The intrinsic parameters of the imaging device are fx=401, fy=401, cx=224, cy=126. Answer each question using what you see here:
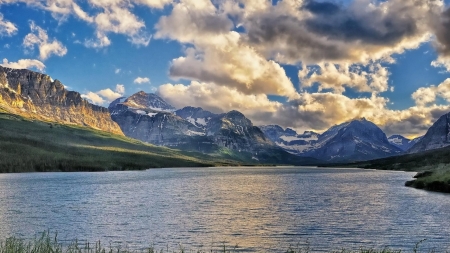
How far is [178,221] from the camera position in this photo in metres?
58.9

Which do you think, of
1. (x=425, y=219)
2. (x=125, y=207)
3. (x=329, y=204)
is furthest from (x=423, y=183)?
(x=125, y=207)

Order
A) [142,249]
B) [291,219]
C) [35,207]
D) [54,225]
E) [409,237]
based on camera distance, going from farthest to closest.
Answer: [35,207], [291,219], [54,225], [409,237], [142,249]

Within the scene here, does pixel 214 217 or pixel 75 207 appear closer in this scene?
pixel 214 217

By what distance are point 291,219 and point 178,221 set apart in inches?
669

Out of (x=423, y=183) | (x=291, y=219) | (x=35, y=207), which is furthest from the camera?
(x=423, y=183)

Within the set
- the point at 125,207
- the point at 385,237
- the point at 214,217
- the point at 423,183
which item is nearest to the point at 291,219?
the point at 214,217

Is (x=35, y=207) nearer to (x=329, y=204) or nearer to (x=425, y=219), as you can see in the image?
(x=329, y=204)

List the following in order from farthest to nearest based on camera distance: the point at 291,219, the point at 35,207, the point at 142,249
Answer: the point at 35,207 → the point at 291,219 → the point at 142,249

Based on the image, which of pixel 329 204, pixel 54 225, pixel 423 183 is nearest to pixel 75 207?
pixel 54 225

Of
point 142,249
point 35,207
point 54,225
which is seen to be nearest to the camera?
point 142,249

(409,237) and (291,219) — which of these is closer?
(409,237)

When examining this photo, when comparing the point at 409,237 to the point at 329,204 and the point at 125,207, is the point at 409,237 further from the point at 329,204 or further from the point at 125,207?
the point at 125,207

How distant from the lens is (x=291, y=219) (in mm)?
60719

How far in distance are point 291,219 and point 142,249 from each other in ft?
87.8
